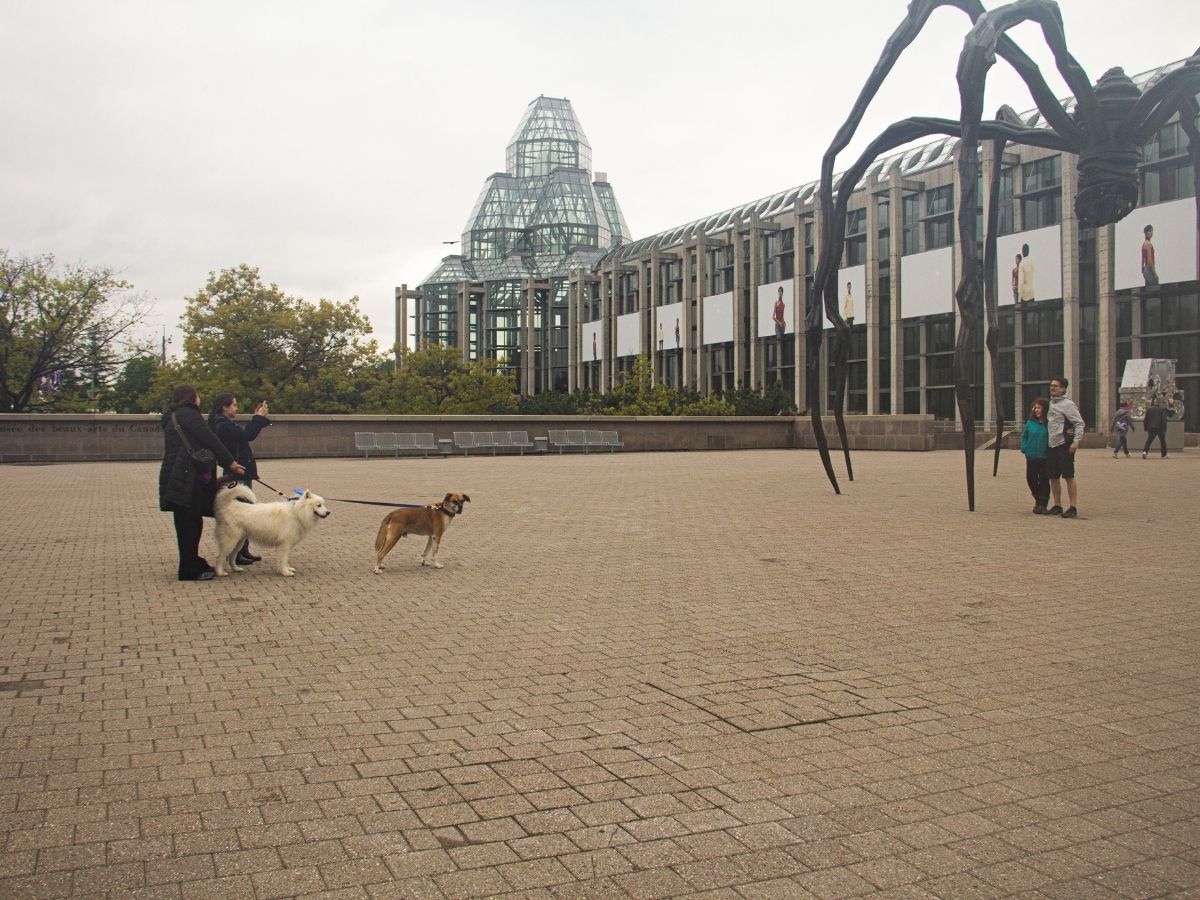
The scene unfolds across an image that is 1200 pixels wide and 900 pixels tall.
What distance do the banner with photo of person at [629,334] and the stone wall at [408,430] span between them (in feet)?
151

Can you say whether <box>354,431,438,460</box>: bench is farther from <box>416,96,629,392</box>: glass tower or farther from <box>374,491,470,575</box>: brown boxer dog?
<box>416,96,629,392</box>: glass tower

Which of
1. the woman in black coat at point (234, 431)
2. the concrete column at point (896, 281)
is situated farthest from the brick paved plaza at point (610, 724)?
the concrete column at point (896, 281)

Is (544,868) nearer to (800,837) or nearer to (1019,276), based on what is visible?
(800,837)

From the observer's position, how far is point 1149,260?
44188 mm

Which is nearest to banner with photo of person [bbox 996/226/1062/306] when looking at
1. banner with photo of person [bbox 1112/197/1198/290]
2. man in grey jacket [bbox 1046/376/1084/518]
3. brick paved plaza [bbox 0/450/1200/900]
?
banner with photo of person [bbox 1112/197/1198/290]

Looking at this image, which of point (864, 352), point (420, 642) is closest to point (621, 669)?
point (420, 642)

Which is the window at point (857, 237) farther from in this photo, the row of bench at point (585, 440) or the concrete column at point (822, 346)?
the row of bench at point (585, 440)

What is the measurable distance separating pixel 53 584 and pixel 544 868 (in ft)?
21.7

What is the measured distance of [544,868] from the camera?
310cm

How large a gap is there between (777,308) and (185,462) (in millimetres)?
60792

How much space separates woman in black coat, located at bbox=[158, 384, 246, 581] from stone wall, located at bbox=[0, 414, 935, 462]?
20.4m

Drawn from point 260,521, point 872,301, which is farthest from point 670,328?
point 260,521

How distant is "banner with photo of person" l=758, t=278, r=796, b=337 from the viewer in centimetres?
6638

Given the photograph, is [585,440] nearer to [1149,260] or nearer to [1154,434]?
[1154,434]
